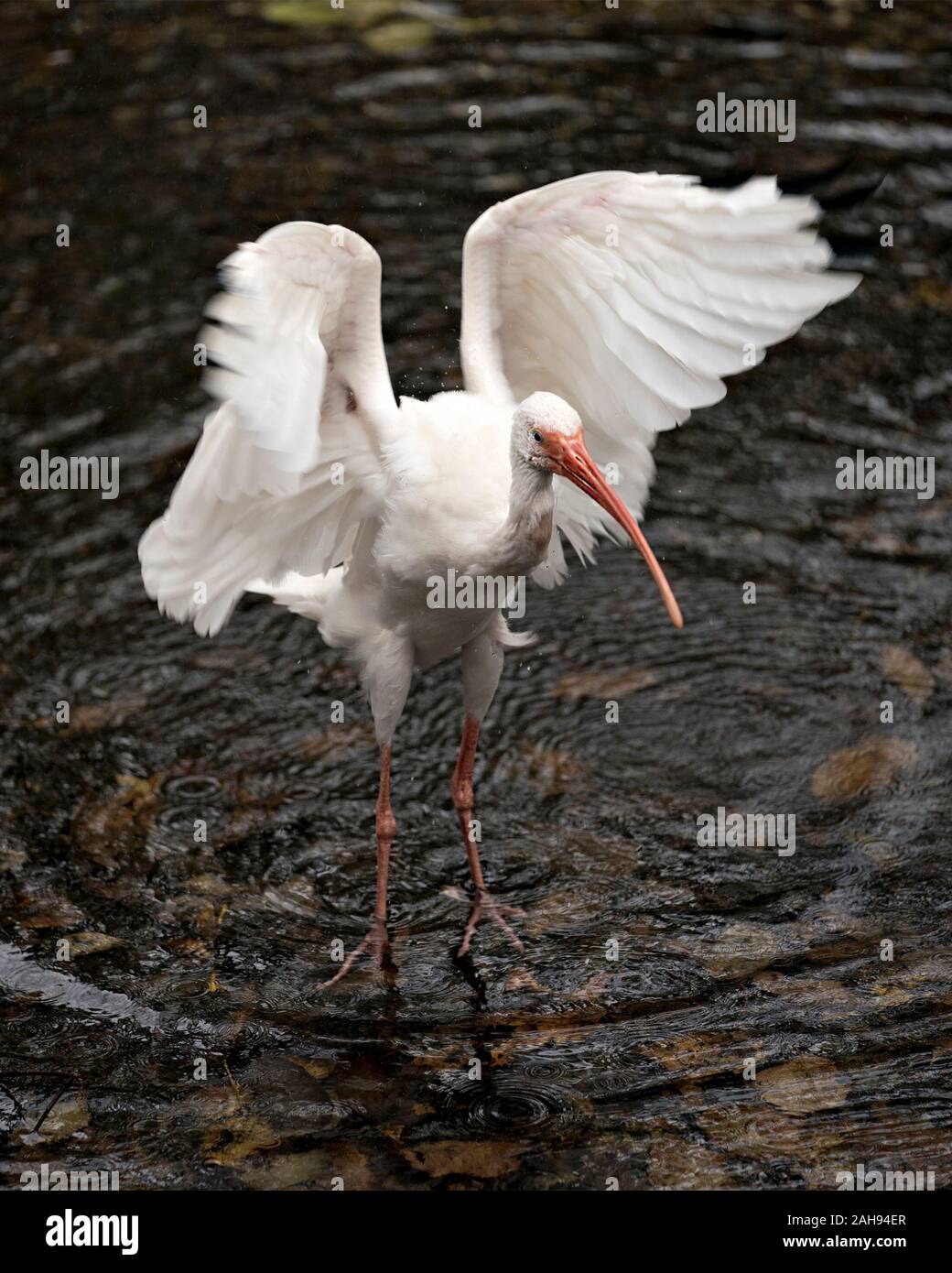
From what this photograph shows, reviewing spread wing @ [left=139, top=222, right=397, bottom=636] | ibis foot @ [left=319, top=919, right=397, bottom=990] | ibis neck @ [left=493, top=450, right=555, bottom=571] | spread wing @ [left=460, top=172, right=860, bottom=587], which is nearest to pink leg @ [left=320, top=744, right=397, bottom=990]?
ibis foot @ [left=319, top=919, right=397, bottom=990]

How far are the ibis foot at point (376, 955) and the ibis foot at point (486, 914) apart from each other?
0.26m

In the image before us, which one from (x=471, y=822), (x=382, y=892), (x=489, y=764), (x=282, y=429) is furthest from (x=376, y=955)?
(x=282, y=429)

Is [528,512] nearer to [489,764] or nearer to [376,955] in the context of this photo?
[376,955]

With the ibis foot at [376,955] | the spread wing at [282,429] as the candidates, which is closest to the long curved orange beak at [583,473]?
the spread wing at [282,429]

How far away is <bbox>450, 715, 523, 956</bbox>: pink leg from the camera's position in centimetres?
654

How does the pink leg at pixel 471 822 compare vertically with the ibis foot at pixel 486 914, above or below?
above

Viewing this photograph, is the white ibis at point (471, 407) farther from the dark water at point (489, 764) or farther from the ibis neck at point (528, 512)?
the dark water at point (489, 764)

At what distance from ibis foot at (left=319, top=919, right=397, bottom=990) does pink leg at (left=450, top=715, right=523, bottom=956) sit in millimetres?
325

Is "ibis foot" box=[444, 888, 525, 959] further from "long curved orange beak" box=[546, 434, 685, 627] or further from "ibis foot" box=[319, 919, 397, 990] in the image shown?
"long curved orange beak" box=[546, 434, 685, 627]

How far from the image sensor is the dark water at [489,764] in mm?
5520

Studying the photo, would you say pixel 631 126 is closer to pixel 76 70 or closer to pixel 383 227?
pixel 383 227

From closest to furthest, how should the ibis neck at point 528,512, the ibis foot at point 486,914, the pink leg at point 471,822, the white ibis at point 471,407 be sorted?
the white ibis at point 471,407 < the ibis neck at point 528,512 < the ibis foot at point 486,914 < the pink leg at point 471,822

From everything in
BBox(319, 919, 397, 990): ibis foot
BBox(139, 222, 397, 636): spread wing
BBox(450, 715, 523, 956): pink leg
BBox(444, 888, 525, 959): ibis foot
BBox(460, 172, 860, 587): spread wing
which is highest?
BBox(460, 172, 860, 587): spread wing

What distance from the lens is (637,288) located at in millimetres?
5723
